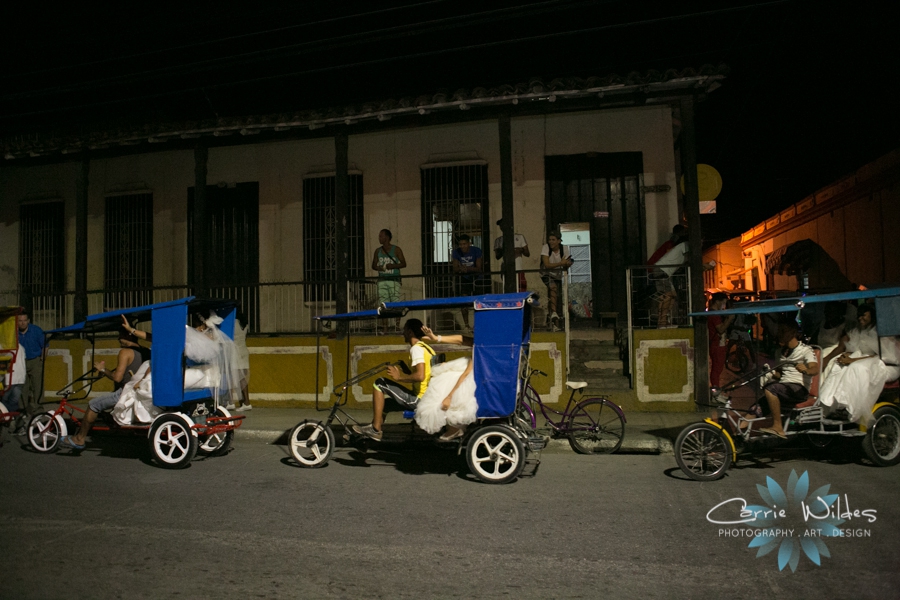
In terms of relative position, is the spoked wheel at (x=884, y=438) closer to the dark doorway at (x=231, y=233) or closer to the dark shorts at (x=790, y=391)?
the dark shorts at (x=790, y=391)

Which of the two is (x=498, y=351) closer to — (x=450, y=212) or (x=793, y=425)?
(x=793, y=425)

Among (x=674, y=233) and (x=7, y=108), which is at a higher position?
(x=7, y=108)

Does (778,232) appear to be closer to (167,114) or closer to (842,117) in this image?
(842,117)

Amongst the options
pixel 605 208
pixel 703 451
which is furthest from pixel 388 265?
pixel 703 451

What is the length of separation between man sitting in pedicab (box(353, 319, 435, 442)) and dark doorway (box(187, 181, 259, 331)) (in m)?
7.29

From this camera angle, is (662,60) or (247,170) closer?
(662,60)

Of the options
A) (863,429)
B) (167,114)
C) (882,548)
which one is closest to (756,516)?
(882,548)

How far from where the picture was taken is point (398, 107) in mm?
10492

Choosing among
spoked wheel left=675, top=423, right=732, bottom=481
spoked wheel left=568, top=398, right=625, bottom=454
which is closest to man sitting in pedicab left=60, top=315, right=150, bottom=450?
spoked wheel left=568, top=398, right=625, bottom=454

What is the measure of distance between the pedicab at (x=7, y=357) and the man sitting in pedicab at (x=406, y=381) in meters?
5.29

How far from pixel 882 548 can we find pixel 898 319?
2.89 meters

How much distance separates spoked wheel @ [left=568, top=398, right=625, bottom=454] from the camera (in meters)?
7.63

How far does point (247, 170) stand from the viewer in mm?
13828

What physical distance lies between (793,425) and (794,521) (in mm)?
1965
